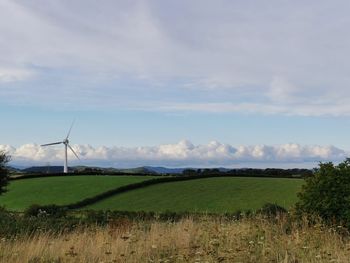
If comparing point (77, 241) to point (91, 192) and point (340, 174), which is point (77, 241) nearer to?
point (340, 174)

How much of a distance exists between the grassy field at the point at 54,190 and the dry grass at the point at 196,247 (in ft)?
135

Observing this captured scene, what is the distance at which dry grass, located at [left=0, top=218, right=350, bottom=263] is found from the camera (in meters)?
8.28

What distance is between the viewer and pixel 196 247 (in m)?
Answer: 9.23

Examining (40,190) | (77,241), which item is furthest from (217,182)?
(77,241)

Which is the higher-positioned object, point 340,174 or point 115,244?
point 340,174

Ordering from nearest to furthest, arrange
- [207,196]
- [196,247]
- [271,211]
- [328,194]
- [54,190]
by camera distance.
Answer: [196,247] → [328,194] → [271,211] → [207,196] → [54,190]

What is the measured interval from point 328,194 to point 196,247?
633cm

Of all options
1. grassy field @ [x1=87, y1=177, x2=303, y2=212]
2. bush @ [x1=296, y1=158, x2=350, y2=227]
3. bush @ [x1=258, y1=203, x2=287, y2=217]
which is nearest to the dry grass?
bush @ [x1=296, y1=158, x2=350, y2=227]

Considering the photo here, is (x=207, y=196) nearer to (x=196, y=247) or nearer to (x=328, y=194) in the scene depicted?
(x=328, y=194)

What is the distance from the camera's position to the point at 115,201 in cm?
5097

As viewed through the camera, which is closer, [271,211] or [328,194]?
[328,194]

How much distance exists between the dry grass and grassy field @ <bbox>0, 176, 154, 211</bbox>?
135 feet

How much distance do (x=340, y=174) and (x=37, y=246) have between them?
28.6 ft

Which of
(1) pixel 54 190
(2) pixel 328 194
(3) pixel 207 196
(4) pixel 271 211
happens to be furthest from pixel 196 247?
(1) pixel 54 190
